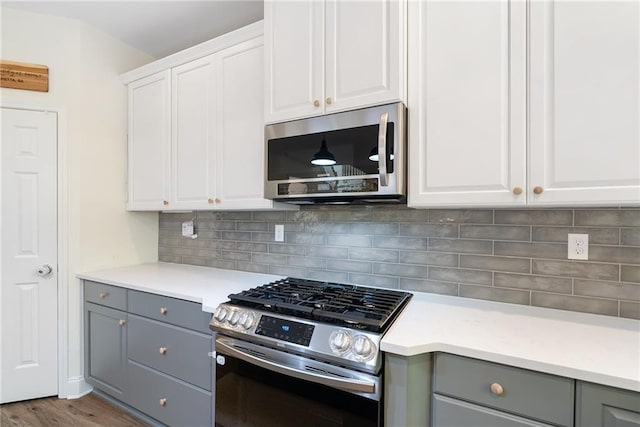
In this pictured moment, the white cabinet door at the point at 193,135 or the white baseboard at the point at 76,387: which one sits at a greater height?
the white cabinet door at the point at 193,135

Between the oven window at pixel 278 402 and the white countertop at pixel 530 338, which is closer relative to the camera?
the white countertop at pixel 530 338

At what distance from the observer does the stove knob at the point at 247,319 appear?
1519 millimetres

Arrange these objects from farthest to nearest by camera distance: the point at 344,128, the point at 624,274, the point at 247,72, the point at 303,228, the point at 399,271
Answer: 1. the point at 303,228
2. the point at 247,72
3. the point at 399,271
4. the point at 344,128
5. the point at 624,274

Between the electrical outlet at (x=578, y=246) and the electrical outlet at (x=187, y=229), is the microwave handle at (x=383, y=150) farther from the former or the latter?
the electrical outlet at (x=187, y=229)

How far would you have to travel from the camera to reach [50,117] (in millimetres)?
2457

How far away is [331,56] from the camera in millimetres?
1667

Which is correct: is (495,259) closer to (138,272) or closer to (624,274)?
(624,274)

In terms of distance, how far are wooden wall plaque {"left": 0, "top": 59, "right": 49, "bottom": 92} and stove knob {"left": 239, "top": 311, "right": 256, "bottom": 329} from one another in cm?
229

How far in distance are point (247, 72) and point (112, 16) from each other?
1.25 m

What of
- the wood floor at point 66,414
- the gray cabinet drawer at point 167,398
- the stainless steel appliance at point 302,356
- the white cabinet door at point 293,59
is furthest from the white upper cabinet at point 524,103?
the wood floor at point 66,414

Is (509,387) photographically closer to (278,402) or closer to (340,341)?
(340,341)

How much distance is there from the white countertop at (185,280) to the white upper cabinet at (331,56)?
102cm

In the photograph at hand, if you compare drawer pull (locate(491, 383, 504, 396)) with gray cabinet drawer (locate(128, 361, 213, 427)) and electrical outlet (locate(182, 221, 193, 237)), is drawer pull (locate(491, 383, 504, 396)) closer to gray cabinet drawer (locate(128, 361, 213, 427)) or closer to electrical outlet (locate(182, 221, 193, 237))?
gray cabinet drawer (locate(128, 361, 213, 427))

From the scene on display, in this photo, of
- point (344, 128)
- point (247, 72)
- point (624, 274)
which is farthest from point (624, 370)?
point (247, 72)
